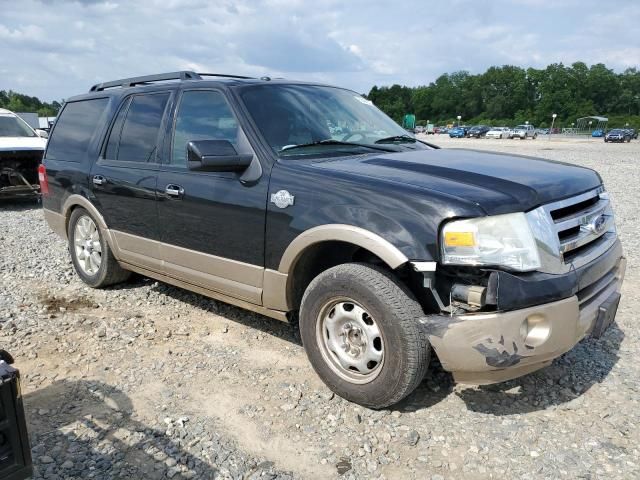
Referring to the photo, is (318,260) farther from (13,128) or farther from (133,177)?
(13,128)

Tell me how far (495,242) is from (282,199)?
1316mm

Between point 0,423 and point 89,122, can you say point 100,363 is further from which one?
point 89,122

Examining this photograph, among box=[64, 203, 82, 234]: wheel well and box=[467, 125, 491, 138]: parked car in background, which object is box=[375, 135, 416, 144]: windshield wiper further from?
box=[467, 125, 491, 138]: parked car in background

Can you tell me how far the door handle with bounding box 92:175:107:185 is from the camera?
4.65 metres

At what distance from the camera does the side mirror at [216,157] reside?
10.9 ft

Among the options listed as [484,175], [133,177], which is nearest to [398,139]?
[484,175]

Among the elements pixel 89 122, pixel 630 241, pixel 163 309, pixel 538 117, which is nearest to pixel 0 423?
pixel 163 309

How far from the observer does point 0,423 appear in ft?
6.57

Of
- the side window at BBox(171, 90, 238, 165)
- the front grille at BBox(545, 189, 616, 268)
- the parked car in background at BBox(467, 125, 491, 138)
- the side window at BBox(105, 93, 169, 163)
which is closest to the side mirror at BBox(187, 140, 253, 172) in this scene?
the side window at BBox(171, 90, 238, 165)

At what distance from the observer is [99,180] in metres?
4.69

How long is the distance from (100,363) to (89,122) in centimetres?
252

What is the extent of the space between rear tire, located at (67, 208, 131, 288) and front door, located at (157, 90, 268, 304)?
105 cm

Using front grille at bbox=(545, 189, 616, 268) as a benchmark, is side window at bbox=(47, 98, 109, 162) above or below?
above

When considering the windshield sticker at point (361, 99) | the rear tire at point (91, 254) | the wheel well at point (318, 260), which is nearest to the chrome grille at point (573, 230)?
the wheel well at point (318, 260)
